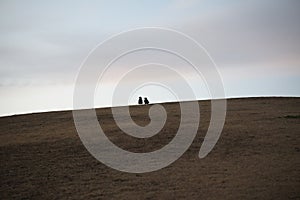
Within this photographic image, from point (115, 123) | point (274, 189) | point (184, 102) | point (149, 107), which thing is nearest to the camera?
point (274, 189)

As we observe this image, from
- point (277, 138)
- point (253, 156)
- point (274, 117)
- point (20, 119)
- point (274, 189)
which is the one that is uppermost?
point (20, 119)

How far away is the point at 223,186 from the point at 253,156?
3.71 metres

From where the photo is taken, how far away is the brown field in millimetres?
10852

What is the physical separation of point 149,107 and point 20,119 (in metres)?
9.18

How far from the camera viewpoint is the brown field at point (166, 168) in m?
10.9

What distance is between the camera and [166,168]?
13.3 metres

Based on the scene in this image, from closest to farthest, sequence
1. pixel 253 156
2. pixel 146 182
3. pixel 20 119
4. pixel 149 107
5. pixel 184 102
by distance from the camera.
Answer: pixel 146 182, pixel 253 156, pixel 20 119, pixel 149 107, pixel 184 102

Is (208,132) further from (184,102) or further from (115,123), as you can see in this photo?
(184,102)

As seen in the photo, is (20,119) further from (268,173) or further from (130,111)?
(268,173)

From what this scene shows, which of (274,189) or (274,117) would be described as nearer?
(274,189)

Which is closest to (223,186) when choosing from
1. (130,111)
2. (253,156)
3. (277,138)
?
(253,156)

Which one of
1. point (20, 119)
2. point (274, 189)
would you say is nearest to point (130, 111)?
point (20, 119)

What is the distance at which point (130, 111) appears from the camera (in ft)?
83.5

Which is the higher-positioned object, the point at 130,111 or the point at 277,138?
the point at 130,111
